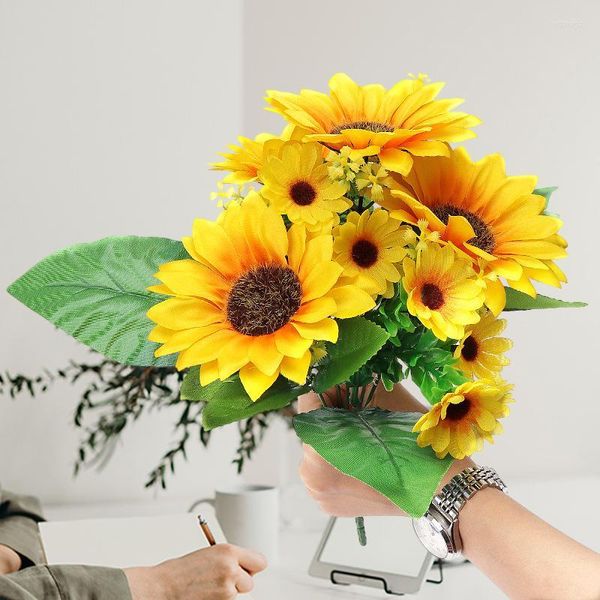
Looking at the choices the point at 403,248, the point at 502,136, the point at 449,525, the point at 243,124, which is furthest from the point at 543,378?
the point at 403,248

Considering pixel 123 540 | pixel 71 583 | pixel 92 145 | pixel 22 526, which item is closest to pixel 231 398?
pixel 71 583

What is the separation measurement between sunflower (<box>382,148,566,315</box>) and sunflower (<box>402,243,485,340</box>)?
11mm

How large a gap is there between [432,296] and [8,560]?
964 millimetres

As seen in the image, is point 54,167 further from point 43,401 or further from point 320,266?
point 320,266

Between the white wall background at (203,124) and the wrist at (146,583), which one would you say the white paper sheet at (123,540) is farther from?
the white wall background at (203,124)

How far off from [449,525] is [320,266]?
0.20 metres

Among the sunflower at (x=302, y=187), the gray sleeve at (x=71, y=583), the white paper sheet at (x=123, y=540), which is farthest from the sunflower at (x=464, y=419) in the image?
the white paper sheet at (x=123, y=540)

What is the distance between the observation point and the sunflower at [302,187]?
41 centimetres

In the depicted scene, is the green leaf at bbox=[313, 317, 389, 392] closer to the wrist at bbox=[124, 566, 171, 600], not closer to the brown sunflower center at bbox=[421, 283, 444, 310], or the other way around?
the brown sunflower center at bbox=[421, 283, 444, 310]

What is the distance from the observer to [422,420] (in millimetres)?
390

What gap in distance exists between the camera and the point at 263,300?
39 cm

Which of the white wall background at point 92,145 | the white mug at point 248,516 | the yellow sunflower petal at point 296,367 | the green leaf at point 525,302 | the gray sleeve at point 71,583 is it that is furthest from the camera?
the white wall background at point 92,145

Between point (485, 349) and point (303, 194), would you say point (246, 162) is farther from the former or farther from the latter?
point (485, 349)

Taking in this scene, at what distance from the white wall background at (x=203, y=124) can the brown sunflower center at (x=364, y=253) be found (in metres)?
1.13
